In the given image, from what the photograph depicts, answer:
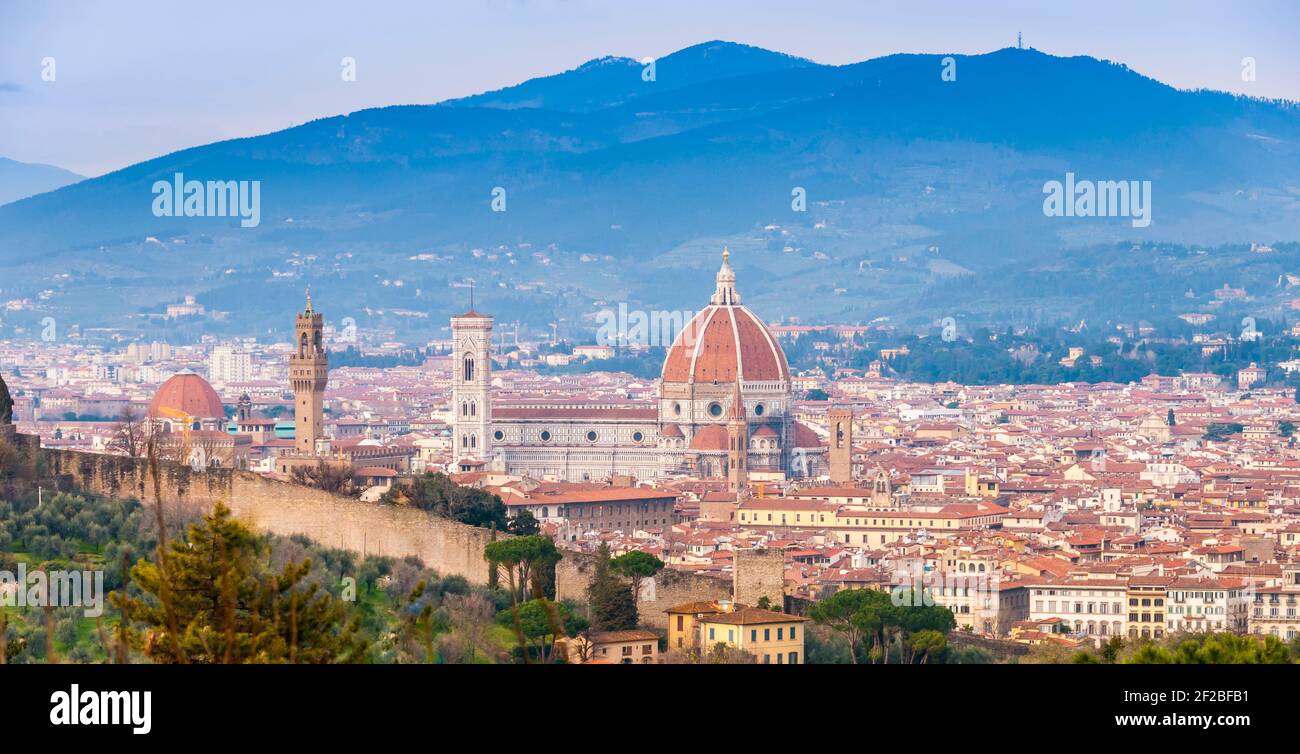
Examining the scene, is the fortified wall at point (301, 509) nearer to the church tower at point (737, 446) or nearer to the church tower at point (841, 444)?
the church tower at point (737, 446)

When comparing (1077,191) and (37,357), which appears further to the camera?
(1077,191)

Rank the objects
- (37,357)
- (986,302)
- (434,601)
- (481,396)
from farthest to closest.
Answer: (986,302) < (37,357) < (481,396) < (434,601)

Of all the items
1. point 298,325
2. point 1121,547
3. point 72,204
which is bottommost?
point 1121,547

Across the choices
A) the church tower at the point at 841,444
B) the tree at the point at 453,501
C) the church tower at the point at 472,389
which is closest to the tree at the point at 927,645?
the tree at the point at 453,501

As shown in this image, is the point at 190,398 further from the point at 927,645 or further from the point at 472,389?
the point at 927,645

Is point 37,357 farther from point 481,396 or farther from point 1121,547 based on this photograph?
point 1121,547

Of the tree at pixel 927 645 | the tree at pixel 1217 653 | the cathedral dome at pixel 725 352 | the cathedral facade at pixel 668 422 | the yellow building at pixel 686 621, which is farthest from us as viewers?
the cathedral dome at pixel 725 352
